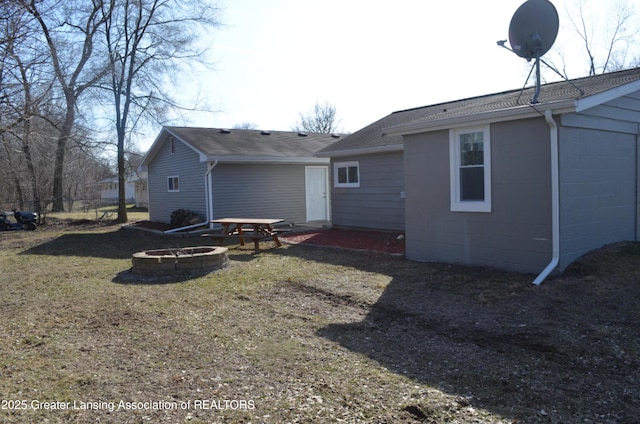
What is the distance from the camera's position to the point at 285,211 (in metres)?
18.5

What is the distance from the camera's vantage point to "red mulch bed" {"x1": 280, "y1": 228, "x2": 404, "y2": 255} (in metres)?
11.5

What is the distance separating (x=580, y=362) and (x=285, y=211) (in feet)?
47.7

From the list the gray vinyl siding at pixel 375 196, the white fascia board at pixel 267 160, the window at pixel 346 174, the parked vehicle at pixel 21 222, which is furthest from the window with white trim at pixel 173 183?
the gray vinyl siding at pixel 375 196

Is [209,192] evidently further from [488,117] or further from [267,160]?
[488,117]

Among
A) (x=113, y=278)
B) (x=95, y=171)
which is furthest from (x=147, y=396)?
(x=95, y=171)

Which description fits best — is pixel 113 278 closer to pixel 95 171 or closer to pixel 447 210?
pixel 447 210

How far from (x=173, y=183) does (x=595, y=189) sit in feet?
50.6

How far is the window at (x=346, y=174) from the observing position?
1477cm

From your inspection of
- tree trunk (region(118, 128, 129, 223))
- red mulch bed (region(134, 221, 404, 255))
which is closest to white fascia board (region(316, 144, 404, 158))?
red mulch bed (region(134, 221, 404, 255))

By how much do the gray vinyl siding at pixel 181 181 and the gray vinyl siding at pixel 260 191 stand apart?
0.67 metres

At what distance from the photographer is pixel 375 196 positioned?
46.1ft

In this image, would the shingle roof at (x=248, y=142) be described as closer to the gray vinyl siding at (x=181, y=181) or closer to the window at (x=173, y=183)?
the gray vinyl siding at (x=181, y=181)

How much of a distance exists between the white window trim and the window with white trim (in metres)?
12.9

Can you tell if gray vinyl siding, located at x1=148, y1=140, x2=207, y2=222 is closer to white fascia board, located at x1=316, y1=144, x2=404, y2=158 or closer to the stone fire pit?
white fascia board, located at x1=316, y1=144, x2=404, y2=158
